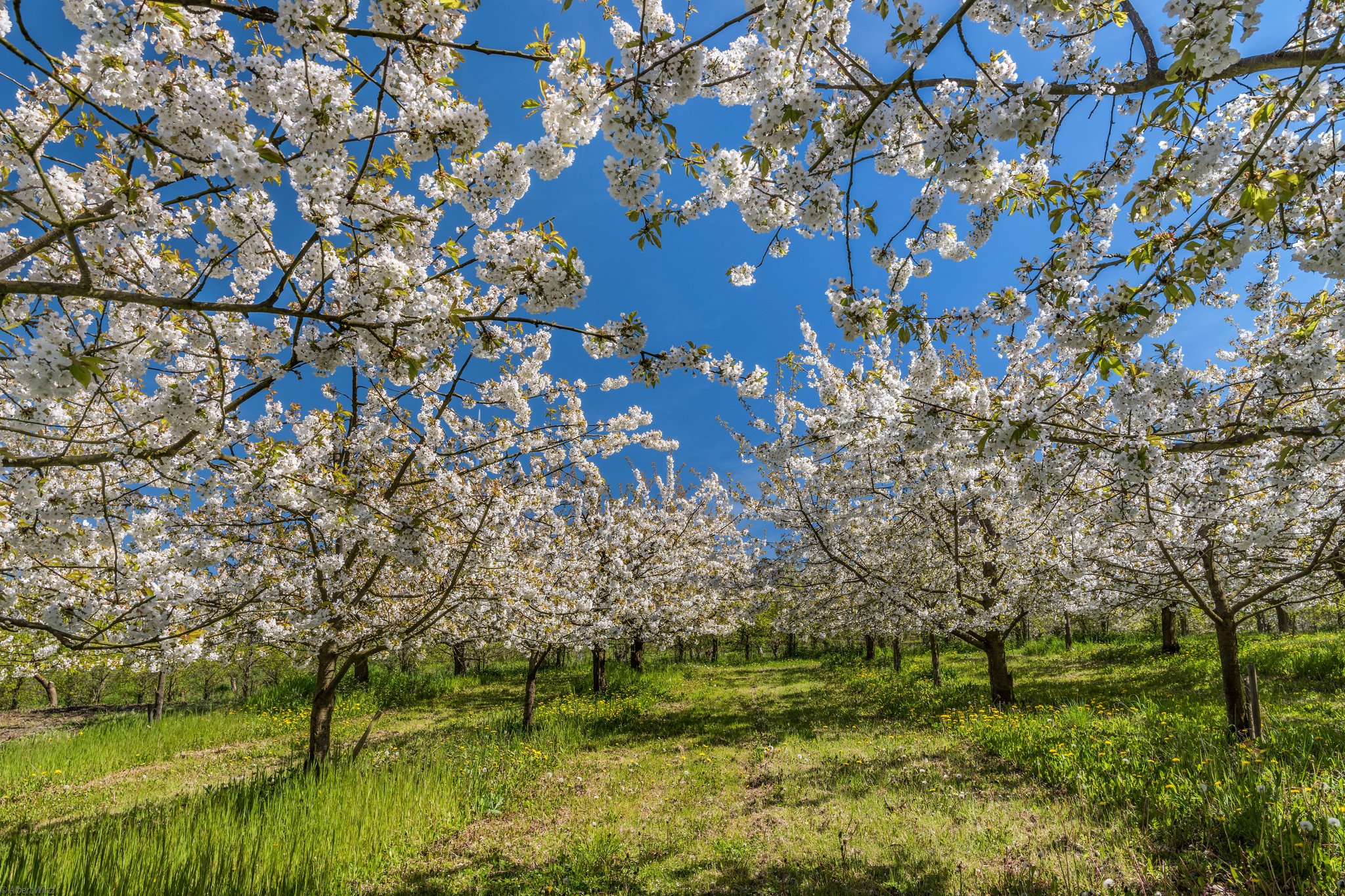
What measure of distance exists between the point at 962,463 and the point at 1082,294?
10.7 feet

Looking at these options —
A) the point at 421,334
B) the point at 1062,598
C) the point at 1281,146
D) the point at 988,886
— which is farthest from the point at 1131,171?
the point at 1062,598

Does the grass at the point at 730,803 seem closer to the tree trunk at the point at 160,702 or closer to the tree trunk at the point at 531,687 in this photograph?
the tree trunk at the point at 531,687

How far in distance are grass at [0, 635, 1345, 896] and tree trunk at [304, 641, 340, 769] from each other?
0.30 metres

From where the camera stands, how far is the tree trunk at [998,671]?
9.71m

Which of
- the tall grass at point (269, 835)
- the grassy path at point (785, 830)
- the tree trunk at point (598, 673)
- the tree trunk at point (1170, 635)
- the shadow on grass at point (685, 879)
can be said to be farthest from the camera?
the tree trunk at point (1170, 635)

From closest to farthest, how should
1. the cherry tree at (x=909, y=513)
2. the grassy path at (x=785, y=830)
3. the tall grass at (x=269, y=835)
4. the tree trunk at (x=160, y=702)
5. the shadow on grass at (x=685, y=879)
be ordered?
the tall grass at (x=269, y=835) → the shadow on grass at (x=685, y=879) → the grassy path at (x=785, y=830) → the cherry tree at (x=909, y=513) → the tree trunk at (x=160, y=702)

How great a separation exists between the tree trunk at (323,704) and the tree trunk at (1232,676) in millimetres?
10495

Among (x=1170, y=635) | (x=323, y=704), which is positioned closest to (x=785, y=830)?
(x=323, y=704)

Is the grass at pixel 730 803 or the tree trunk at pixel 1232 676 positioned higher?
the tree trunk at pixel 1232 676

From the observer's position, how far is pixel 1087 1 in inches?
106

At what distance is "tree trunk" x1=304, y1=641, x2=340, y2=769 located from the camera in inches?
241

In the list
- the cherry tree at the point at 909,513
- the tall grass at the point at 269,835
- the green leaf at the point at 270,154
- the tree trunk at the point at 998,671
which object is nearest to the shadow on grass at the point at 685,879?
the tall grass at the point at 269,835

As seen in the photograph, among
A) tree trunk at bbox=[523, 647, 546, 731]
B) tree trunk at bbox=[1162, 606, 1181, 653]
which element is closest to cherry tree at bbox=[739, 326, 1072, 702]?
tree trunk at bbox=[523, 647, 546, 731]

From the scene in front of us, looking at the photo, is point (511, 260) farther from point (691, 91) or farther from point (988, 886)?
point (988, 886)
